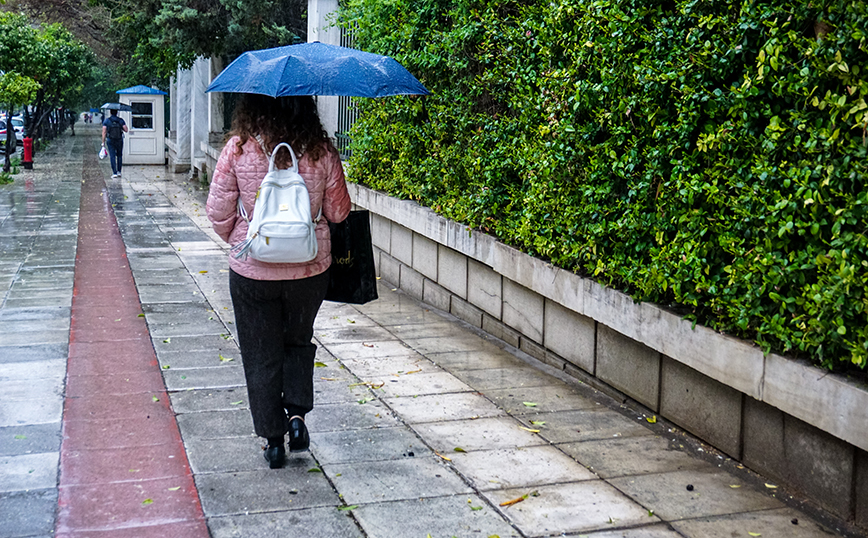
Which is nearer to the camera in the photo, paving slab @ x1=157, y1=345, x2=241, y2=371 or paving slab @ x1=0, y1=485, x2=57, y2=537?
paving slab @ x1=0, y1=485, x2=57, y2=537

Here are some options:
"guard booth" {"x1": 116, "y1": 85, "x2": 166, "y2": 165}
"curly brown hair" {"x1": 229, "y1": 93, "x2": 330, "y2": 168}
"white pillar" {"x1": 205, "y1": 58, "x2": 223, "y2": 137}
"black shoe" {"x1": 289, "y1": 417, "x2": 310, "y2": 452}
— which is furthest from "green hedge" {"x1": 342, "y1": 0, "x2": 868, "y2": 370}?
"guard booth" {"x1": 116, "y1": 85, "x2": 166, "y2": 165}

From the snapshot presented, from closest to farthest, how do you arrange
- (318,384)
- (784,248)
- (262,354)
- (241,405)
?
(784,248), (262,354), (241,405), (318,384)

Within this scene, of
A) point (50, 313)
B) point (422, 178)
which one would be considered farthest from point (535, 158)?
point (50, 313)

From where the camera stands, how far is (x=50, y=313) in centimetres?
791

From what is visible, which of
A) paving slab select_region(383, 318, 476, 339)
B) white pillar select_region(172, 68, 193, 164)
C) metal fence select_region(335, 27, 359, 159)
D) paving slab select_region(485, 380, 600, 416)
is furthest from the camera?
white pillar select_region(172, 68, 193, 164)

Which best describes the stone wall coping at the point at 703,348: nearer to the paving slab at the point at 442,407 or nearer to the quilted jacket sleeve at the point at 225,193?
the paving slab at the point at 442,407

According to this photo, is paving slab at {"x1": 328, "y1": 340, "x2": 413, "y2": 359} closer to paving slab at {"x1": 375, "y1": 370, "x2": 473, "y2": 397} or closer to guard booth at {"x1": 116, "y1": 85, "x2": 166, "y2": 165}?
paving slab at {"x1": 375, "y1": 370, "x2": 473, "y2": 397}

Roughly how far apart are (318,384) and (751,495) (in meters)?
2.79

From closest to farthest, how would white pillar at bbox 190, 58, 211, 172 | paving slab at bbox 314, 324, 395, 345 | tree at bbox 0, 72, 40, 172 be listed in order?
paving slab at bbox 314, 324, 395, 345 → tree at bbox 0, 72, 40, 172 → white pillar at bbox 190, 58, 211, 172

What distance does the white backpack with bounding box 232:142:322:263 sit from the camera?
4.16 m

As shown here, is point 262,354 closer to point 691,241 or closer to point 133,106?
point 691,241

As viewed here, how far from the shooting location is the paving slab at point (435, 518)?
3.77m

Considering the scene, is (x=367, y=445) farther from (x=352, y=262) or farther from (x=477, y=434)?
(x=352, y=262)

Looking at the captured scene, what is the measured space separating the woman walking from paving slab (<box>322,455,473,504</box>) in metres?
0.31
